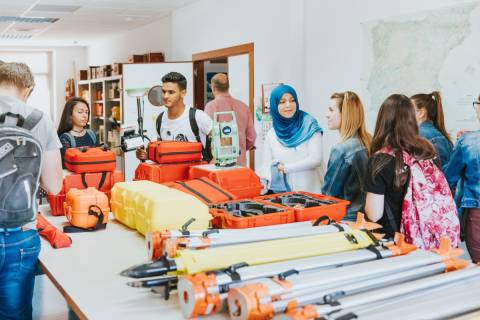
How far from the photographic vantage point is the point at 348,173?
3.30 meters

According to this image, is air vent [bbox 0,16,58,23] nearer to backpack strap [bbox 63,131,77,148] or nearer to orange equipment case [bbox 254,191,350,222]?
backpack strap [bbox 63,131,77,148]

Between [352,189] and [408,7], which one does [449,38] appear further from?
[352,189]

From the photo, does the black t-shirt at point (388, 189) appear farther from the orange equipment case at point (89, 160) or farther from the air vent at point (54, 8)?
the air vent at point (54, 8)

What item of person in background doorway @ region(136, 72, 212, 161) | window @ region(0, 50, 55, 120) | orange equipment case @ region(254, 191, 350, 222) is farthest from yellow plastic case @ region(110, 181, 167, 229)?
window @ region(0, 50, 55, 120)

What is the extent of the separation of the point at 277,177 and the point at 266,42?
2.90 meters

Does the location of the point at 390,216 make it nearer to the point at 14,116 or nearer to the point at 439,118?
the point at 439,118

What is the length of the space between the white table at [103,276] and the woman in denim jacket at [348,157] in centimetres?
132

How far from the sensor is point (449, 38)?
4.13m

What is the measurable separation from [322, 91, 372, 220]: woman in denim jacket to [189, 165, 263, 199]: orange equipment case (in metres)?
0.50

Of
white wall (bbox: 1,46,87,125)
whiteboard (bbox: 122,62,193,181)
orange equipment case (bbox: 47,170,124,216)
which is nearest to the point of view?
orange equipment case (bbox: 47,170,124,216)

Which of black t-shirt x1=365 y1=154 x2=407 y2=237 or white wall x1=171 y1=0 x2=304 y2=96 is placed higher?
white wall x1=171 y1=0 x2=304 y2=96

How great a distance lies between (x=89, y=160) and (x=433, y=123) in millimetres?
2388

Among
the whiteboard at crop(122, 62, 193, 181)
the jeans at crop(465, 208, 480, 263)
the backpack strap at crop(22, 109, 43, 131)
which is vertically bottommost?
the jeans at crop(465, 208, 480, 263)

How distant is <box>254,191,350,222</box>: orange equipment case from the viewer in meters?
2.47
